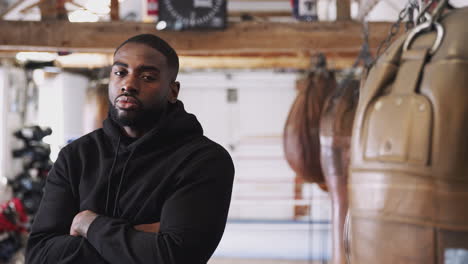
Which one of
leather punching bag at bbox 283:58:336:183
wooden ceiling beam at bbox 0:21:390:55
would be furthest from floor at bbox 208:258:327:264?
wooden ceiling beam at bbox 0:21:390:55

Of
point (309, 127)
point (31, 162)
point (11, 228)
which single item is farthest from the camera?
point (31, 162)

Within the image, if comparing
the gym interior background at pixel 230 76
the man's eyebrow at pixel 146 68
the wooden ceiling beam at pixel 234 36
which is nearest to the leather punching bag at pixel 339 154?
the gym interior background at pixel 230 76

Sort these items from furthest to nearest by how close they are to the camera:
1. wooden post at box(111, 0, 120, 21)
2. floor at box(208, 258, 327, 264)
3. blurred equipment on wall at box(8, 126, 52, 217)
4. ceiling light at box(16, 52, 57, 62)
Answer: floor at box(208, 258, 327, 264) < ceiling light at box(16, 52, 57, 62) < blurred equipment on wall at box(8, 126, 52, 217) < wooden post at box(111, 0, 120, 21)

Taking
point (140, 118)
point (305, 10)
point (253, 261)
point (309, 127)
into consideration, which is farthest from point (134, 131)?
point (253, 261)

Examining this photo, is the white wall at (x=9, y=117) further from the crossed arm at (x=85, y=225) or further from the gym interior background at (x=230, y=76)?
the crossed arm at (x=85, y=225)

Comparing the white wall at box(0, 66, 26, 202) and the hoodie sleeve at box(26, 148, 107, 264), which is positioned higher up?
the hoodie sleeve at box(26, 148, 107, 264)

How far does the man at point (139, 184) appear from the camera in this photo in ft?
5.40

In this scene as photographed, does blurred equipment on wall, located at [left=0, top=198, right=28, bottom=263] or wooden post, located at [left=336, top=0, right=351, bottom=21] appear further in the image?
blurred equipment on wall, located at [left=0, top=198, right=28, bottom=263]

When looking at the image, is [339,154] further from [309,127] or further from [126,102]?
[126,102]

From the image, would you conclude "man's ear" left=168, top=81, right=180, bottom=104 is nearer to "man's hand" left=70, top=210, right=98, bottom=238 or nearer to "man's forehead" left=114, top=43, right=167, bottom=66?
"man's forehead" left=114, top=43, right=167, bottom=66

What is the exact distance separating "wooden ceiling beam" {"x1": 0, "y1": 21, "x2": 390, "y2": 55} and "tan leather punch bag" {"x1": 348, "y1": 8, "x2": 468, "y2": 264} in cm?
401

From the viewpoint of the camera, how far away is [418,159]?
0.93 metres

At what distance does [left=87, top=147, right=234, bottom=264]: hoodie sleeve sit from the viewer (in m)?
1.62

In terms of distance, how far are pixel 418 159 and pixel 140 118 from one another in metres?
0.95
